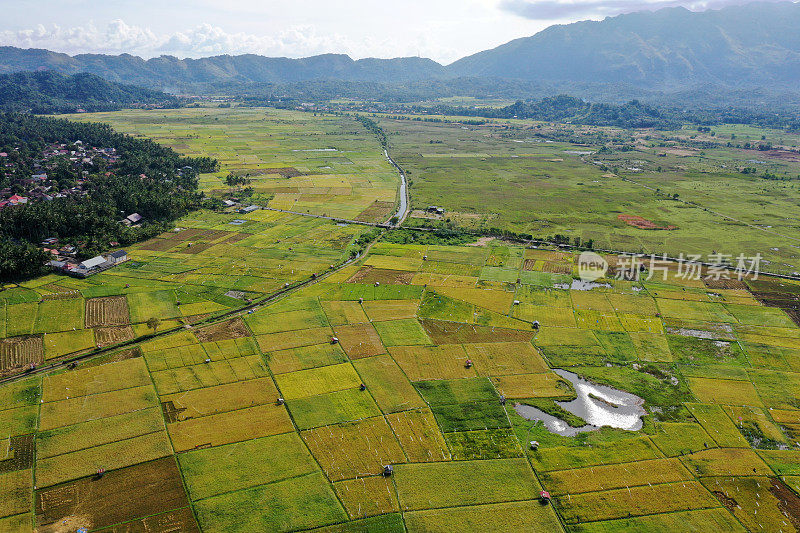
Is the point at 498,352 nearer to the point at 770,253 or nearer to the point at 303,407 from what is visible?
the point at 303,407

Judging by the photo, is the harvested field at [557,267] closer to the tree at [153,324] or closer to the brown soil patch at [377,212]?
the brown soil patch at [377,212]

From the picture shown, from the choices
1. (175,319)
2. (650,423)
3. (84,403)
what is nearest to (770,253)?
(650,423)

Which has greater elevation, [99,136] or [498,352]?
[99,136]

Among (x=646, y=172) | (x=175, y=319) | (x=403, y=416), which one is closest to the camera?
(x=403, y=416)

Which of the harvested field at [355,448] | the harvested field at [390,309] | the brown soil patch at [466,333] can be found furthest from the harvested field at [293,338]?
the harvested field at [355,448]

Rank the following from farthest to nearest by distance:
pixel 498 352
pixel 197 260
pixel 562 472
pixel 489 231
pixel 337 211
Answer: pixel 337 211 < pixel 489 231 < pixel 197 260 < pixel 498 352 < pixel 562 472
